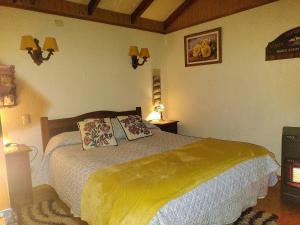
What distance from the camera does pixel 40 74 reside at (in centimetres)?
314

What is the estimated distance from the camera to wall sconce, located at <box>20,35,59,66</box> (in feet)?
9.27

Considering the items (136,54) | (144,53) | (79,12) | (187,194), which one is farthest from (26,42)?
(187,194)

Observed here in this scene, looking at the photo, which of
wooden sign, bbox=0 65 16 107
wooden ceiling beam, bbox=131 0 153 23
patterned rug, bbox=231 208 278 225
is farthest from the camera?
wooden ceiling beam, bbox=131 0 153 23

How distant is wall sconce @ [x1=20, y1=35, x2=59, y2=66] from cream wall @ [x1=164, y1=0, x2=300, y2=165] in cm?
223

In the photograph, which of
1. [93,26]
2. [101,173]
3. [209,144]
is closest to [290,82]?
[209,144]

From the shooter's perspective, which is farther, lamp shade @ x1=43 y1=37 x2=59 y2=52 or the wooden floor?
lamp shade @ x1=43 y1=37 x2=59 y2=52

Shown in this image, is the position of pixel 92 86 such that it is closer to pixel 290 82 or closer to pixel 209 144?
pixel 209 144

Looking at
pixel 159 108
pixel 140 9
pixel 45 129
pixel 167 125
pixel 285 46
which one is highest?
pixel 140 9

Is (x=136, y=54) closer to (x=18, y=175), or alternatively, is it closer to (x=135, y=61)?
(x=135, y=61)

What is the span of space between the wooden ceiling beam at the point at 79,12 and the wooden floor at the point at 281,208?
10.3 feet

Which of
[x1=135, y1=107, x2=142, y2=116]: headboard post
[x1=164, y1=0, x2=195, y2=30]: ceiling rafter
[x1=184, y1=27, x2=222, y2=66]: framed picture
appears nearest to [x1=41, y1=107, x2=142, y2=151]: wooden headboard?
[x1=135, y1=107, x2=142, y2=116]: headboard post

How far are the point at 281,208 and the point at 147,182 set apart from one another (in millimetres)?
1602

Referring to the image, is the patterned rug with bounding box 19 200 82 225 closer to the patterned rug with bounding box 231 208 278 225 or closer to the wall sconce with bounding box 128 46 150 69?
the patterned rug with bounding box 231 208 278 225

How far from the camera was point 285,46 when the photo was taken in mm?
3082
